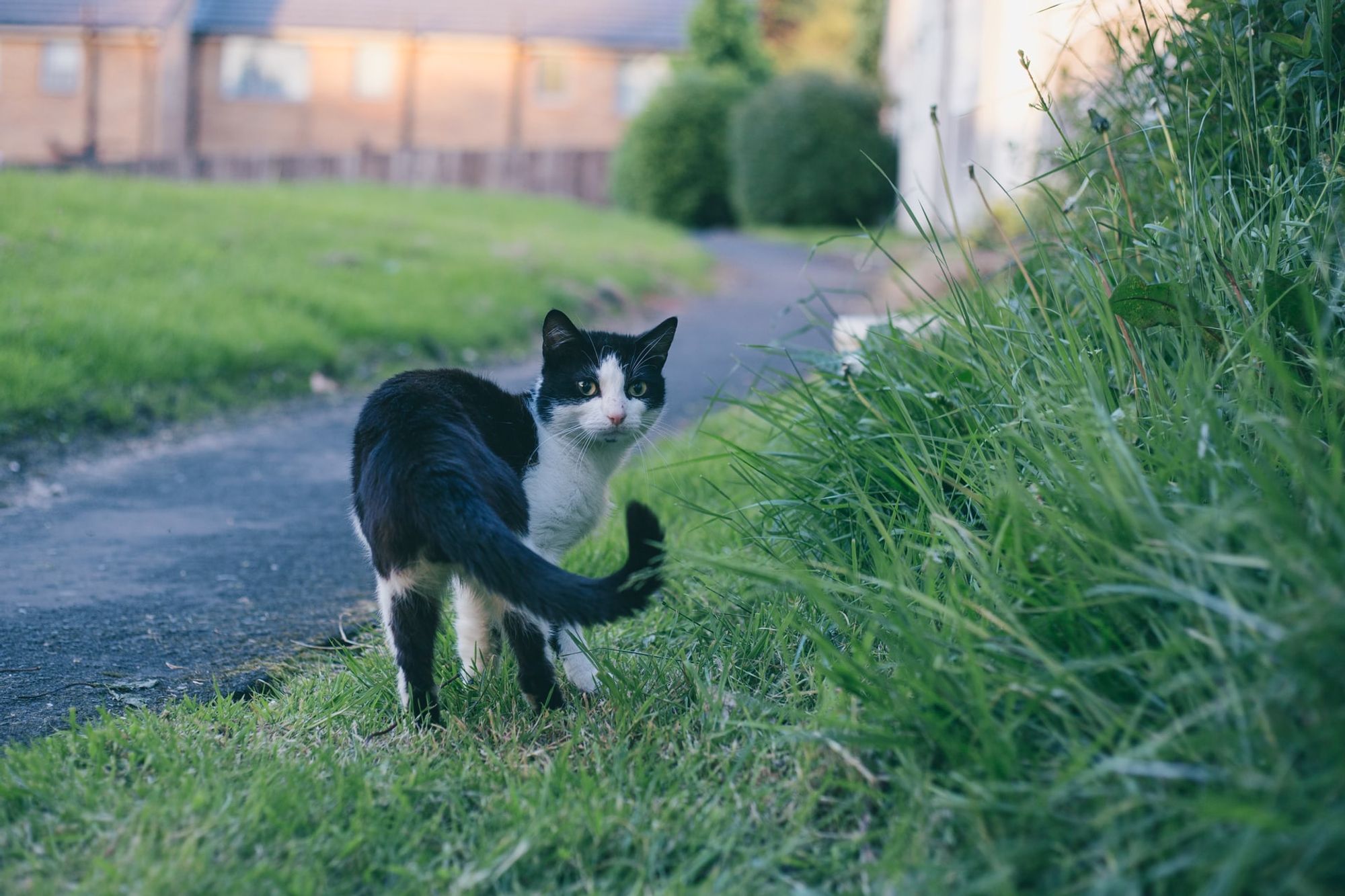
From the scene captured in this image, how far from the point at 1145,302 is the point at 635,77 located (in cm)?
2903

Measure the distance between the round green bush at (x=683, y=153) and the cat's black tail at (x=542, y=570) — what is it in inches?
794

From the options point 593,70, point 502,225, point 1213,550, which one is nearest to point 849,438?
point 1213,550

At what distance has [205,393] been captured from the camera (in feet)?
17.7

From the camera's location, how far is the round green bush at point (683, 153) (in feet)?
70.7

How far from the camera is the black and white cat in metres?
1.93

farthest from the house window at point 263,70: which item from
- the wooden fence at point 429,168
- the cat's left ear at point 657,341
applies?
the cat's left ear at point 657,341

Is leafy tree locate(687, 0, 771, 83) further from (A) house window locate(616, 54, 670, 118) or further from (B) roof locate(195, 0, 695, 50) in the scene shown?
(A) house window locate(616, 54, 670, 118)

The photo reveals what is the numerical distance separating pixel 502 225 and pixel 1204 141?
39.5 feet

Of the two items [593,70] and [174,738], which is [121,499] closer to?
[174,738]

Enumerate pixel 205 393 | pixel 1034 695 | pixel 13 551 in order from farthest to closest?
pixel 205 393, pixel 13 551, pixel 1034 695

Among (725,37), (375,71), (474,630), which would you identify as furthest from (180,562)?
(375,71)

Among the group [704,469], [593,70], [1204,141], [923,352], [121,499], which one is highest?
[593,70]

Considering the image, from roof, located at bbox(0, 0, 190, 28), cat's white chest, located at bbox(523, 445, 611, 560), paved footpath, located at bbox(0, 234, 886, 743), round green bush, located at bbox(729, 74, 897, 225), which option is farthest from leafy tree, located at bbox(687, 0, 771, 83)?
cat's white chest, located at bbox(523, 445, 611, 560)

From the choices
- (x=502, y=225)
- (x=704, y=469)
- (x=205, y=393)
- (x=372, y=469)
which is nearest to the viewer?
(x=372, y=469)
